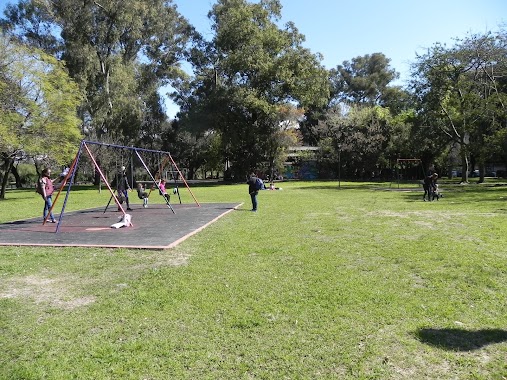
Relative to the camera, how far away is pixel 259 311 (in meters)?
4.94

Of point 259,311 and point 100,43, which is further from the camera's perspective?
point 100,43

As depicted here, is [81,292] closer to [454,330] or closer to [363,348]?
[363,348]

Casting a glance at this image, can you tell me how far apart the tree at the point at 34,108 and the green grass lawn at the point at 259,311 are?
2100cm

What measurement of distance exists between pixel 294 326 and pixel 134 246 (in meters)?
5.19

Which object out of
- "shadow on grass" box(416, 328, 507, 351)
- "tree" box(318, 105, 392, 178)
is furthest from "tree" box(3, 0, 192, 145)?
"shadow on grass" box(416, 328, 507, 351)

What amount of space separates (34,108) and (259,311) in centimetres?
2796

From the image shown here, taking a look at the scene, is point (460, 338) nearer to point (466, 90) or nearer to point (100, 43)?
point (466, 90)

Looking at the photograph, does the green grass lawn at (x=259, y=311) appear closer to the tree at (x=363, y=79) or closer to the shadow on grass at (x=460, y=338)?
the shadow on grass at (x=460, y=338)

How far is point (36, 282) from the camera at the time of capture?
6.29 metres

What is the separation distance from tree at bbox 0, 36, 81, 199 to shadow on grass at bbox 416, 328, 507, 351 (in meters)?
A: 26.5

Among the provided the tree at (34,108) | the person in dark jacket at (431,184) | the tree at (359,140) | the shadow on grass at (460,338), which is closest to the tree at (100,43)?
the tree at (34,108)

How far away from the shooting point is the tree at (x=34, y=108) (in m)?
26.5

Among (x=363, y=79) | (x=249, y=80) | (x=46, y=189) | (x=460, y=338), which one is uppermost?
(x=363, y=79)

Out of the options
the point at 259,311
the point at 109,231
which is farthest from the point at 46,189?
the point at 259,311
